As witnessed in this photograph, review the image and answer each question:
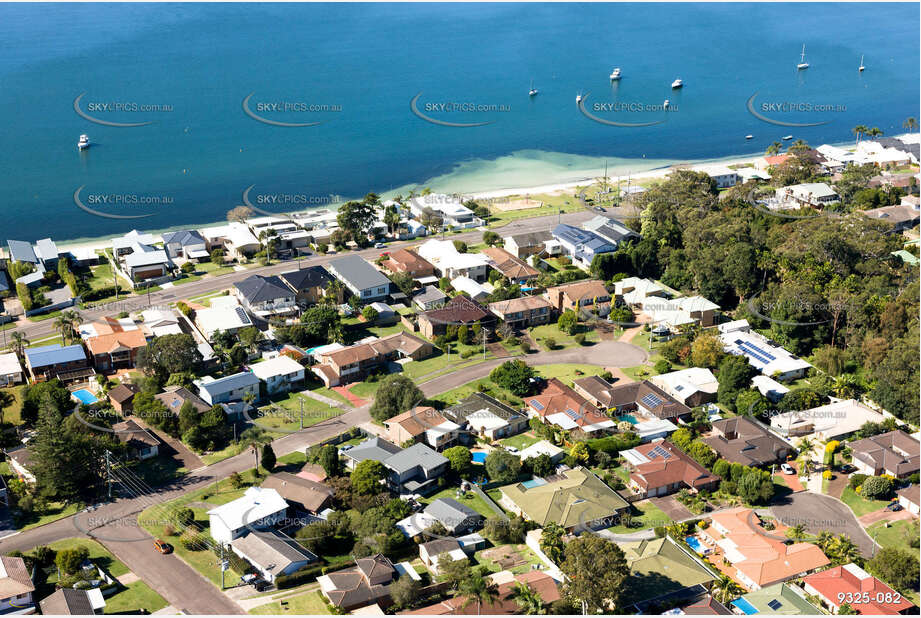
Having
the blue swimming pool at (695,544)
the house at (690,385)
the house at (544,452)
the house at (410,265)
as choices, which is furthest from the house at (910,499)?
the house at (410,265)

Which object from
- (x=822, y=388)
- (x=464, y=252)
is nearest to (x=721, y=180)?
(x=464, y=252)

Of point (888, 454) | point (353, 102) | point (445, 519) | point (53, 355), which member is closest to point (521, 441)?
point (445, 519)

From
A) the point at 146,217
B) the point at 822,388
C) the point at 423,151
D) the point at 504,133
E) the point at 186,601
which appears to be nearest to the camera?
the point at 186,601

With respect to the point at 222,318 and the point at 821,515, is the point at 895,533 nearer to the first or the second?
the point at 821,515

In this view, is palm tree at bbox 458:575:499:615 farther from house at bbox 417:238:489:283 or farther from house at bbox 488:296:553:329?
house at bbox 417:238:489:283

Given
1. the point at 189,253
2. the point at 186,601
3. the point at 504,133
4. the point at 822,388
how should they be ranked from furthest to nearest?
1. the point at 504,133
2. the point at 189,253
3. the point at 822,388
4. the point at 186,601

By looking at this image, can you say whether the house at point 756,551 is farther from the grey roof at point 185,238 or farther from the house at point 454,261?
the grey roof at point 185,238

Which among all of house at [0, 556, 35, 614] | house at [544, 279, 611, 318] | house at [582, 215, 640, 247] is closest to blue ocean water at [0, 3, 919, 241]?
house at [582, 215, 640, 247]

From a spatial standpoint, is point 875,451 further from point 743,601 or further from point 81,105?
point 81,105
